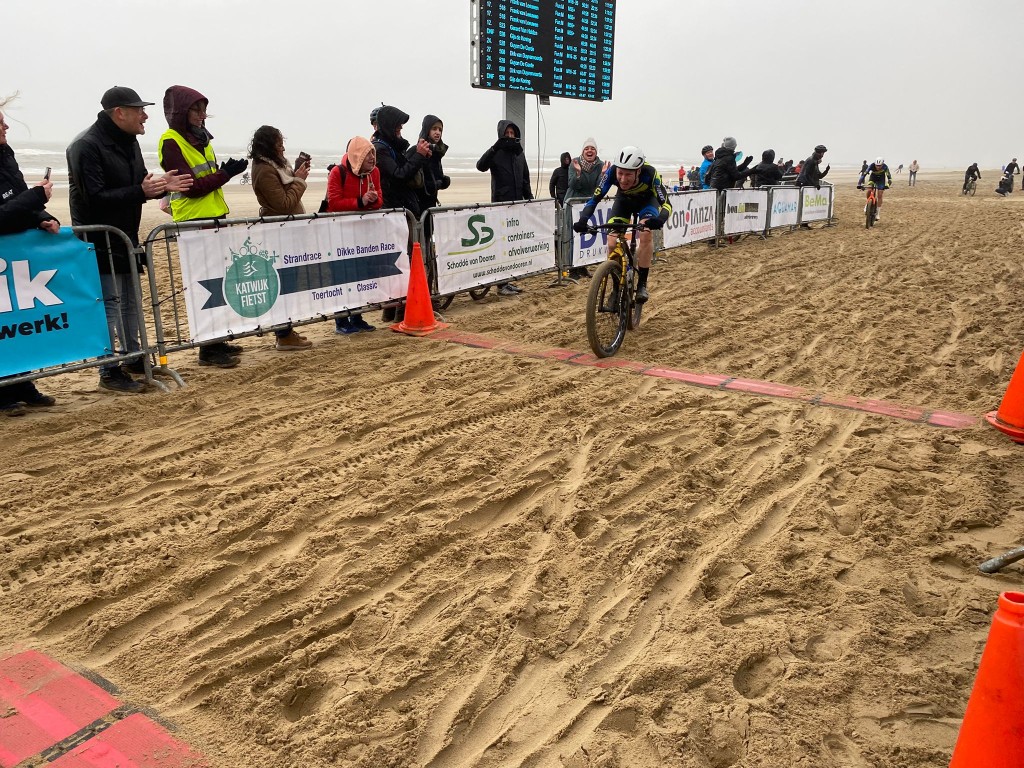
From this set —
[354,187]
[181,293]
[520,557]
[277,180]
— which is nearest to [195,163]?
[277,180]

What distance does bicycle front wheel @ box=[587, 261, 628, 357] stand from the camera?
650 centimetres

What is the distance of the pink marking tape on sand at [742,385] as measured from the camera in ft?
17.1

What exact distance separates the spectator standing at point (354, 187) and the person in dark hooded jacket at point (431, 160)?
0.77 metres

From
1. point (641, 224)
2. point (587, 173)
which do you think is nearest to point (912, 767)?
point (641, 224)

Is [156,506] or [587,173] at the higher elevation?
[587,173]

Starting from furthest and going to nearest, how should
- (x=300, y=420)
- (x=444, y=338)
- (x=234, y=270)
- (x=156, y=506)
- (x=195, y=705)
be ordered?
1. (x=444, y=338)
2. (x=234, y=270)
3. (x=300, y=420)
4. (x=156, y=506)
5. (x=195, y=705)

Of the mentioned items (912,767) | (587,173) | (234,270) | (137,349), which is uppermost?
(587,173)

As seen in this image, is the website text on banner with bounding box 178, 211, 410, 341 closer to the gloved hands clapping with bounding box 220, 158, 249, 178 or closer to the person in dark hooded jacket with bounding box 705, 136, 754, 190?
the gloved hands clapping with bounding box 220, 158, 249, 178

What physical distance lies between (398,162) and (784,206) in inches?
486

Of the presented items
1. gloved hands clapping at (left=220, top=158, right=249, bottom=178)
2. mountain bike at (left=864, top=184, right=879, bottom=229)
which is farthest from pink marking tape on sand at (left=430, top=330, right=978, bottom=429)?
mountain bike at (left=864, top=184, right=879, bottom=229)

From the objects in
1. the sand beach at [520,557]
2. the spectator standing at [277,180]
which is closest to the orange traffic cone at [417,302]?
the spectator standing at [277,180]

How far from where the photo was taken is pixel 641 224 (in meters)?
7.01

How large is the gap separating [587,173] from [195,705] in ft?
33.0

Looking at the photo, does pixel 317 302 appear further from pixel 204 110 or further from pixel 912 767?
pixel 912 767
